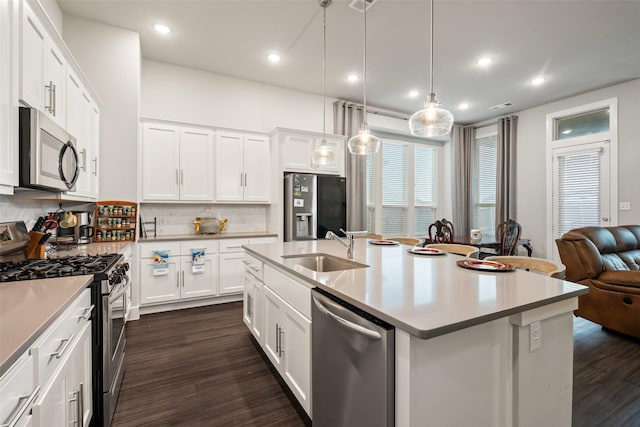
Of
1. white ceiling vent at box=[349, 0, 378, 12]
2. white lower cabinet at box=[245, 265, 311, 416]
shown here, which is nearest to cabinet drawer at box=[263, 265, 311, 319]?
white lower cabinet at box=[245, 265, 311, 416]

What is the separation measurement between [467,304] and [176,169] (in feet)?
12.3

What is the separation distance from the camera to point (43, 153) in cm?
166

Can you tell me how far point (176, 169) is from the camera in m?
3.82

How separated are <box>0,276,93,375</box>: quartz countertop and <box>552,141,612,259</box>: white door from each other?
658 cm

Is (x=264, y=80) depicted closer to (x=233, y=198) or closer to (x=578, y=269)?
(x=233, y=198)

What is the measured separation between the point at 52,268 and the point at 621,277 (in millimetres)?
4598

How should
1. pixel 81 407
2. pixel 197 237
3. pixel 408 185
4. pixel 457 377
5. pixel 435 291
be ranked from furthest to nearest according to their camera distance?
1. pixel 408 185
2. pixel 197 237
3. pixel 81 407
4. pixel 435 291
5. pixel 457 377

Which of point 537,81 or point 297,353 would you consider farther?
point 537,81

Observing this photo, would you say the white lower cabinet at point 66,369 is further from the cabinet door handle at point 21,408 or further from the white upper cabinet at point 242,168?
the white upper cabinet at point 242,168

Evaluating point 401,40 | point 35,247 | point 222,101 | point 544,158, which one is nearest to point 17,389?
point 35,247


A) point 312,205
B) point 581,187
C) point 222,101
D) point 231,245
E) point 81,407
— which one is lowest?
point 81,407

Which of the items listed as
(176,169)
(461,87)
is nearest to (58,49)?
(176,169)

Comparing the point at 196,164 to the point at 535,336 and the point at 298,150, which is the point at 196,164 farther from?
the point at 535,336

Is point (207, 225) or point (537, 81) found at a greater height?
point (537, 81)
